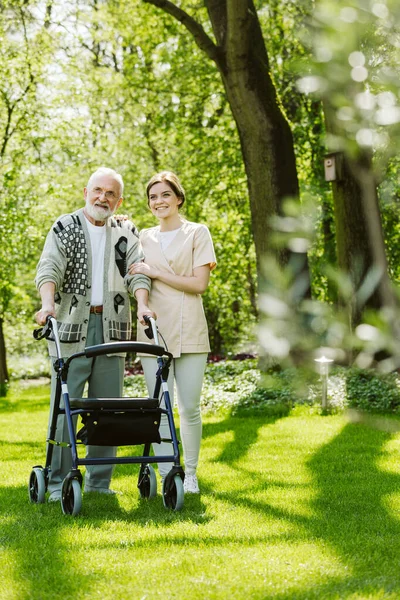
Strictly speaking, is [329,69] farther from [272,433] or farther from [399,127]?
[272,433]

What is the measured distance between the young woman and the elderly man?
164mm

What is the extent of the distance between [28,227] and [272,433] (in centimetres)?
703

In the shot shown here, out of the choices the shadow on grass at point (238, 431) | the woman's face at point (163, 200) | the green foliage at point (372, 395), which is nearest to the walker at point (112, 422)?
the woman's face at point (163, 200)

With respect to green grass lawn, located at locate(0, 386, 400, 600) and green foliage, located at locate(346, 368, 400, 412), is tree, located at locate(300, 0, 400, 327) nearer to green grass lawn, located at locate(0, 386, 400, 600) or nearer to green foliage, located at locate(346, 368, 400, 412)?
green grass lawn, located at locate(0, 386, 400, 600)

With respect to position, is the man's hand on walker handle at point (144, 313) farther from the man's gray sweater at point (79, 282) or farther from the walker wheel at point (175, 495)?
the walker wheel at point (175, 495)

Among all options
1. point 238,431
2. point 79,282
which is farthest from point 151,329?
point 238,431

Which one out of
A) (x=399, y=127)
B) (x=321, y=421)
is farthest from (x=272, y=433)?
(x=399, y=127)

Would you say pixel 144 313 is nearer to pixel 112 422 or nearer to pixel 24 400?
pixel 112 422

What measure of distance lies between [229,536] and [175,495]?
477mm

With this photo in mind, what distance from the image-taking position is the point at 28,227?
12.8 metres

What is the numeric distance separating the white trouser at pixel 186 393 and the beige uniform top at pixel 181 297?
79 mm

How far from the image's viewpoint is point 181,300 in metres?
4.41

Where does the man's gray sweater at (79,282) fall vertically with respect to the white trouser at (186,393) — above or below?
above

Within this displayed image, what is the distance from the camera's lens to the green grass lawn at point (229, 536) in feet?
9.31
